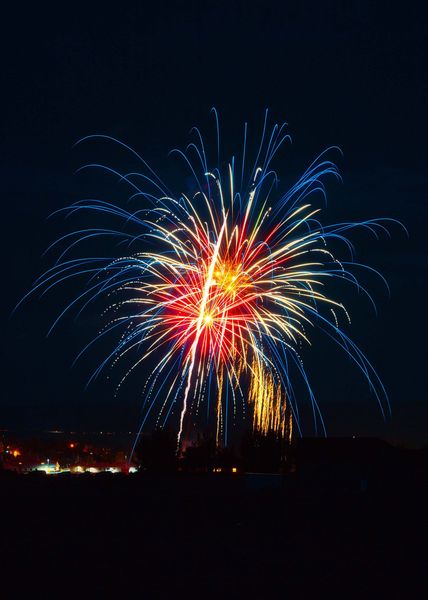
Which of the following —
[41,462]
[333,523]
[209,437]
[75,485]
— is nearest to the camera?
[333,523]

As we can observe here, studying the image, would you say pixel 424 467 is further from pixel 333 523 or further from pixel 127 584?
pixel 127 584

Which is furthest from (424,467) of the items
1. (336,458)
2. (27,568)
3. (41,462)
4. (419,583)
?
(41,462)

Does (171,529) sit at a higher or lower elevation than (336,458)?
lower

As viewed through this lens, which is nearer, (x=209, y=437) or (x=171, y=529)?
(x=171, y=529)

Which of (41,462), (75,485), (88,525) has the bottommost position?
(88,525)

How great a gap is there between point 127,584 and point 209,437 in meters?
51.2

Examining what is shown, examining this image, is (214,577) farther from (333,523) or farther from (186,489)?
(186,489)

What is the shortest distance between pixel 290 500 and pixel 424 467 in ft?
55.3

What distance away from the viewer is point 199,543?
19969 mm

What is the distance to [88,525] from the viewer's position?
21.7 m

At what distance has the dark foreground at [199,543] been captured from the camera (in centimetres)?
1495

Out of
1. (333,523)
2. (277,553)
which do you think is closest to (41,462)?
(333,523)

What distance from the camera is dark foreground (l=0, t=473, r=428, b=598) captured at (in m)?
14.9

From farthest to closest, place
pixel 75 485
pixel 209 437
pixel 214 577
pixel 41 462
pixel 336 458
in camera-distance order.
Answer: pixel 41 462 → pixel 209 437 → pixel 336 458 → pixel 75 485 → pixel 214 577
